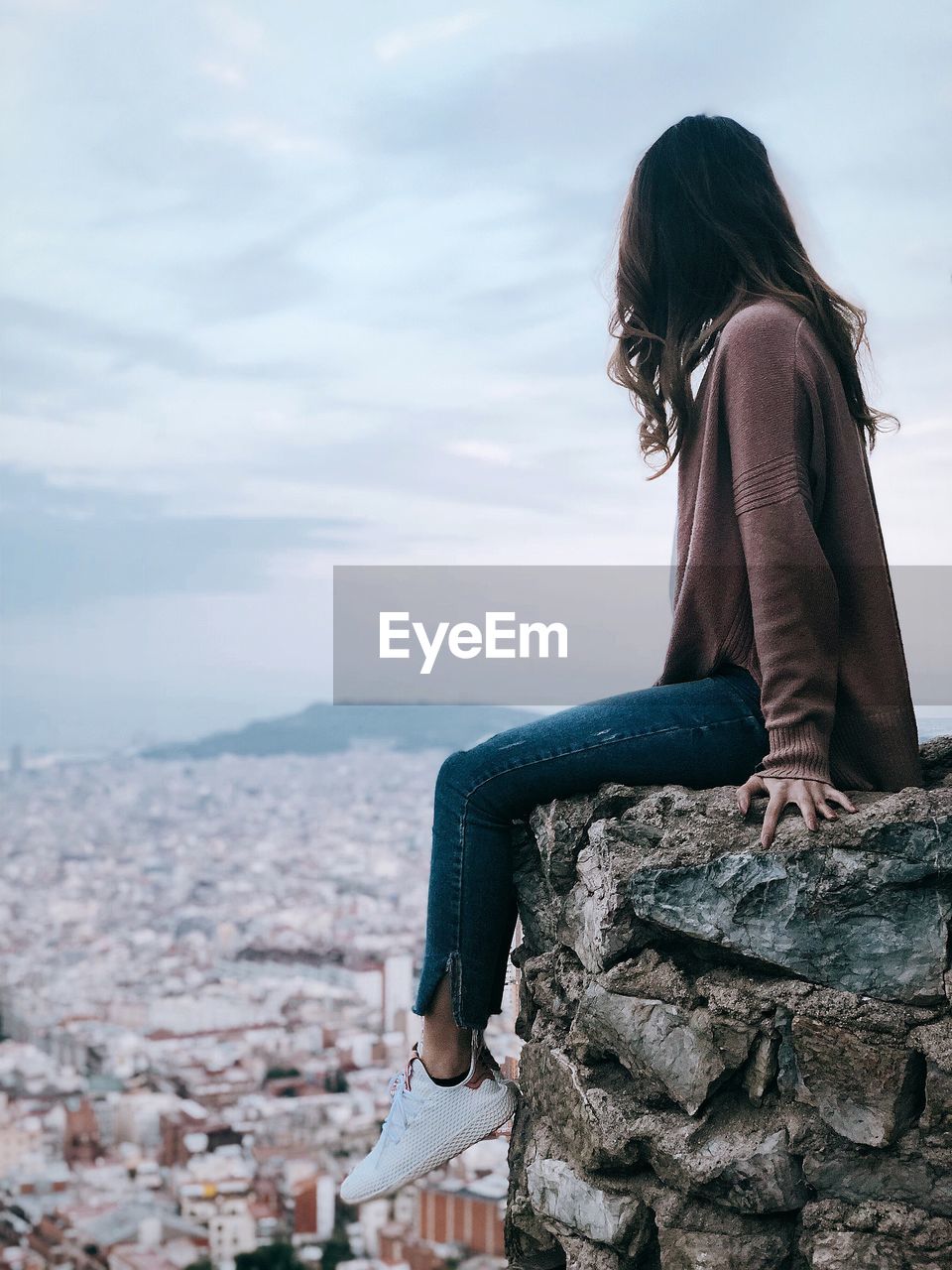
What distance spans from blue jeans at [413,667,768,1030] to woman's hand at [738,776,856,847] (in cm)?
19

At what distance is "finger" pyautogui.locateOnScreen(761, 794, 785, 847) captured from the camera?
6.54 feet

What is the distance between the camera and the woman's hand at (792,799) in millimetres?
1992

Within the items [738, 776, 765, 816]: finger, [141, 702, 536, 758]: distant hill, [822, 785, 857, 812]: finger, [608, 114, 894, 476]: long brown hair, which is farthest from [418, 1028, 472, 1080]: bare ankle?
→ [141, 702, 536, 758]: distant hill

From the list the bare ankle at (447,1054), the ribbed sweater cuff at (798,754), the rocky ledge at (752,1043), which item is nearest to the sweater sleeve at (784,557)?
the ribbed sweater cuff at (798,754)

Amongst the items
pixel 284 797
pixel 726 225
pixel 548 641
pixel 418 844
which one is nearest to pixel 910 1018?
pixel 726 225

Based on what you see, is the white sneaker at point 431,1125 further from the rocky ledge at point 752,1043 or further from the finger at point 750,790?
the finger at point 750,790

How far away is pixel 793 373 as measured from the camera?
84.5 inches

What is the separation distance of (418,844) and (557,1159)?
2082 centimetres

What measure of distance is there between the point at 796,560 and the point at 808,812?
44 cm

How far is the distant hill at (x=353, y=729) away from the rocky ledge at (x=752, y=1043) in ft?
41.6

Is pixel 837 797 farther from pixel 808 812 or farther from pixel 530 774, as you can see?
pixel 530 774

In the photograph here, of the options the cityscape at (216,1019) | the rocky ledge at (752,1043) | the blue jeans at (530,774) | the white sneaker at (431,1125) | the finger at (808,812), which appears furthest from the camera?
the cityscape at (216,1019)

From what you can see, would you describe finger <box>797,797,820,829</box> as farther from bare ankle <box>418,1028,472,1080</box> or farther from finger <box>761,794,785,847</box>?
bare ankle <box>418,1028,472,1080</box>

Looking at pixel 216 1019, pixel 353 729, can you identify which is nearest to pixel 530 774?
pixel 216 1019
